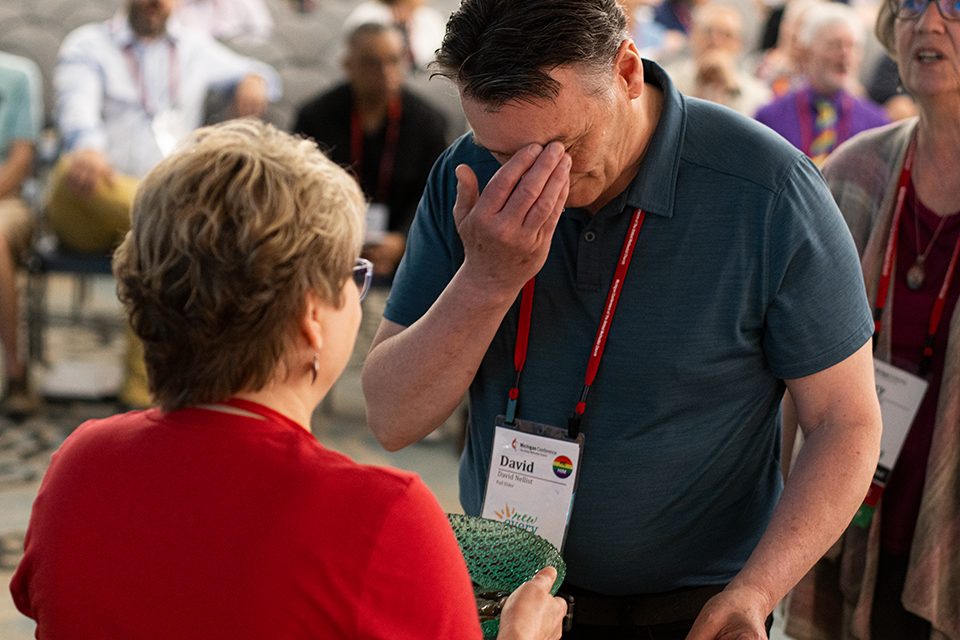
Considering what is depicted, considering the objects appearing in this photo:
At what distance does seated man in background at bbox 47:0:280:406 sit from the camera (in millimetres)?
4926

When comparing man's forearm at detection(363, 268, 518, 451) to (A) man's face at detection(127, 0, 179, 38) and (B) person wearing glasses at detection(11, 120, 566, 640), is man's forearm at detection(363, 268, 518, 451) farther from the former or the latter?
(A) man's face at detection(127, 0, 179, 38)

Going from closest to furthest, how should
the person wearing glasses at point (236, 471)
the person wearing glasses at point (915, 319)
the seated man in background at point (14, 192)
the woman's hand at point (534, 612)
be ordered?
the person wearing glasses at point (236, 471) < the woman's hand at point (534, 612) < the person wearing glasses at point (915, 319) < the seated man in background at point (14, 192)

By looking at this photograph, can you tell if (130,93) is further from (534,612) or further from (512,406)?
(534,612)

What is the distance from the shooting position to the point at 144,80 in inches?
212

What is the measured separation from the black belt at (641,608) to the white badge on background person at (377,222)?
134 inches

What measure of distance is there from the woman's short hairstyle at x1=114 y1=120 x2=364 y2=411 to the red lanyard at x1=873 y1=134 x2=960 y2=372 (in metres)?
1.20

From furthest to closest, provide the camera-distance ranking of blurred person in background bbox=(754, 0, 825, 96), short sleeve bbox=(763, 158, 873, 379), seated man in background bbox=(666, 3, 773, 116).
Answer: blurred person in background bbox=(754, 0, 825, 96) < seated man in background bbox=(666, 3, 773, 116) < short sleeve bbox=(763, 158, 873, 379)

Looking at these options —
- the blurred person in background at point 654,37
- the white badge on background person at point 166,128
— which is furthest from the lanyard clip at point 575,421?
the blurred person in background at point 654,37

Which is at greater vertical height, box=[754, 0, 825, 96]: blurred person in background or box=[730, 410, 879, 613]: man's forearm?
box=[754, 0, 825, 96]: blurred person in background

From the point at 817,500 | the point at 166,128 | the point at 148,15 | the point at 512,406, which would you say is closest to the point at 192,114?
the point at 166,128

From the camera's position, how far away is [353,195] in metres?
1.18

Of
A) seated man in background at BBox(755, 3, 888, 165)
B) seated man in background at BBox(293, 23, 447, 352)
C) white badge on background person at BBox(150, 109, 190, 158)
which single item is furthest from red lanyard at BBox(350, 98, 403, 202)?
seated man in background at BBox(755, 3, 888, 165)

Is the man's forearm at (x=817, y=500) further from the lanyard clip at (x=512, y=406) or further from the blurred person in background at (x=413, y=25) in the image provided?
the blurred person in background at (x=413, y=25)

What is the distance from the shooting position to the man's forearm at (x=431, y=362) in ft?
4.77
